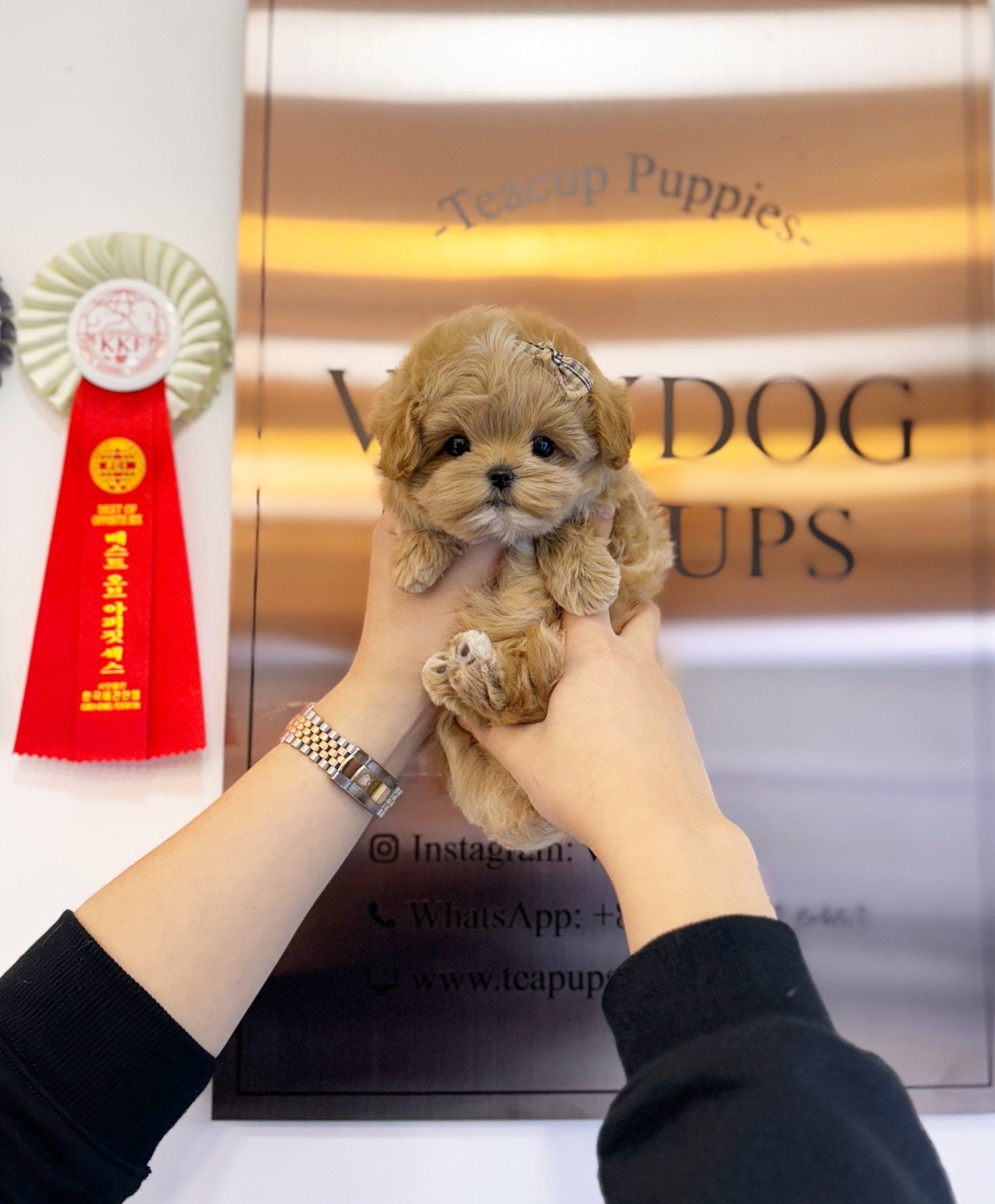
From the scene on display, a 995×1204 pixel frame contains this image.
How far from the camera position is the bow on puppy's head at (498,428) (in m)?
0.83

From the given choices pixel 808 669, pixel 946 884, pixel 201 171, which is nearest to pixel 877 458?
pixel 808 669

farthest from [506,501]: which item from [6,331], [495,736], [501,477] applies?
[6,331]

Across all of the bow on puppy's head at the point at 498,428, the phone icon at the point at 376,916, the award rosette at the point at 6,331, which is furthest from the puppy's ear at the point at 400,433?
the award rosette at the point at 6,331

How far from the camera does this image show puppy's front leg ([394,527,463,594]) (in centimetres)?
95

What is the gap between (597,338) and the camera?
1384 millimetres

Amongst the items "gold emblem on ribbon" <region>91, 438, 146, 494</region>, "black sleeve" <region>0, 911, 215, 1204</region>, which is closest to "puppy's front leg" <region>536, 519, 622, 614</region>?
"black sleeve" <region>0, 911, 215, 1204</region>

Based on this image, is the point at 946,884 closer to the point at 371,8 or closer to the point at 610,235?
the point at 610,235

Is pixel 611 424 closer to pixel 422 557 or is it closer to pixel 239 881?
pixel 422 557

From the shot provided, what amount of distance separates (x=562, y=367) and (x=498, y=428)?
0.10 meters

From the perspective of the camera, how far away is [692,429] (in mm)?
1382

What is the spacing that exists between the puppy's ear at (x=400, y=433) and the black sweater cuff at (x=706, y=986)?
56 centimetres

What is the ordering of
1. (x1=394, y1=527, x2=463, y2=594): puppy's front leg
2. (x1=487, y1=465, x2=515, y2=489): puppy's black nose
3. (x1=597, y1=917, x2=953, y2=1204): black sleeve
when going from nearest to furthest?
(x1=597, y1=917, x2=953, y2=1204): black sleeve < (x1=487, y1=465, x2=515, y2=489): puppy's black nose < (x1=394, y1=527, x2=463, y2=594): puppy's front leg

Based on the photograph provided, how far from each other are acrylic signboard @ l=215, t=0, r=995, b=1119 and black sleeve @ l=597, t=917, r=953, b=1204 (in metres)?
0.67

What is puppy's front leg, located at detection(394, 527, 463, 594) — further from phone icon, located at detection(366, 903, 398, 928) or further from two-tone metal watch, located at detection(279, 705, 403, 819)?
phone icon, located at detection(366, 903, 398, 928)
